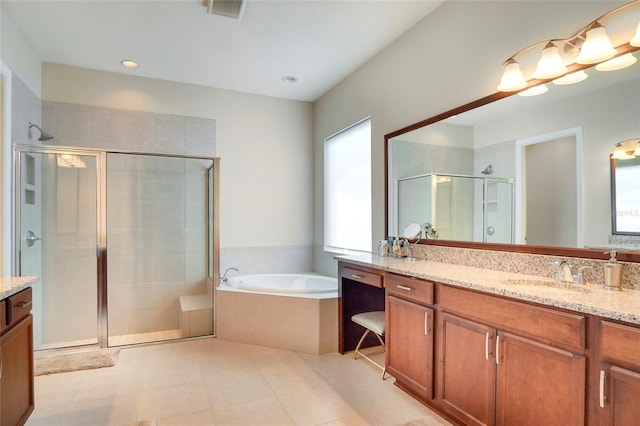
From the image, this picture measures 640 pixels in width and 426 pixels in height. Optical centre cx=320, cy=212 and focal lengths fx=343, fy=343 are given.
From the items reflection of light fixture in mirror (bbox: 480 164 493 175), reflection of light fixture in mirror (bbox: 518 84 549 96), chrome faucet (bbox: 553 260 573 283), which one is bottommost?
chrome faucet (bbox: 553 260 573 283)

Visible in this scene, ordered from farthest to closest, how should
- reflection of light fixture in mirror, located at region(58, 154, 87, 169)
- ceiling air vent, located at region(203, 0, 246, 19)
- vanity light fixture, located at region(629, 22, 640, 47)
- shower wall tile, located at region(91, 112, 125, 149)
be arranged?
shower wall tile, located at region(91, 112, 125, 149)
reflection of light fixture in mirror, located at region(58, 154, 87, 169)
ceiling air vent, located at region(203, 0, 246, 19)
vanity light fixture, located at region(629, 22, 640, 47)

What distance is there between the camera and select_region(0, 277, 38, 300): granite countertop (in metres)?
1.56

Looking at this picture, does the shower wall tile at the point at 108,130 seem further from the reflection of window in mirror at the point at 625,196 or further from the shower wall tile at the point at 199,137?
the reflection of window in mirror at the point at 625,196

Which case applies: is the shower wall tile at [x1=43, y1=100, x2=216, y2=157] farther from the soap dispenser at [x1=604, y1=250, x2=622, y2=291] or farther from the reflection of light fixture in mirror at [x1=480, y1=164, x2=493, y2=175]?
the soap dispenser at [x1=604, y1=250, x2=622, y2=291]

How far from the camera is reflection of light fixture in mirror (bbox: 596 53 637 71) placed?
1.51 m

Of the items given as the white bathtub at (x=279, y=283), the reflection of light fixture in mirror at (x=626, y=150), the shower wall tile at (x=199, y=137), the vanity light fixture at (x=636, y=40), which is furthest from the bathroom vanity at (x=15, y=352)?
the vanity light fixture at (x=636, y=40)

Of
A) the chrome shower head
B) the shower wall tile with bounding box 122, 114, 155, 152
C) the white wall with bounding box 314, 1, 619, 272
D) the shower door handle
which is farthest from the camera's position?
the shower wall tile with bounding box 122, 114, 155, 152

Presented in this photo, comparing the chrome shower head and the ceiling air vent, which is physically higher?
the ceiling air vent

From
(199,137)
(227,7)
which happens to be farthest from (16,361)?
(199,137)

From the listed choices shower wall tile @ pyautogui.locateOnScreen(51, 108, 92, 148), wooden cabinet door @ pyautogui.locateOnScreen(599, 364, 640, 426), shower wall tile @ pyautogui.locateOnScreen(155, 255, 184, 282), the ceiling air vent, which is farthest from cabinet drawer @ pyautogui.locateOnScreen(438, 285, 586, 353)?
shower wall tile @ pyautogui.locateOnScreen(51, 108, 92, 148)

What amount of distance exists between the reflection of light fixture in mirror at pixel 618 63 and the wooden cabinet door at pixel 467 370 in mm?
1321

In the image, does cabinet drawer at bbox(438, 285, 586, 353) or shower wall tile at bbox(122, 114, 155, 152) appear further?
shower wall tile at bbox(122, 114, 155, 152)

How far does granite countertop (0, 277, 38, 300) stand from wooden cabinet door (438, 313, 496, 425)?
2.13 meters

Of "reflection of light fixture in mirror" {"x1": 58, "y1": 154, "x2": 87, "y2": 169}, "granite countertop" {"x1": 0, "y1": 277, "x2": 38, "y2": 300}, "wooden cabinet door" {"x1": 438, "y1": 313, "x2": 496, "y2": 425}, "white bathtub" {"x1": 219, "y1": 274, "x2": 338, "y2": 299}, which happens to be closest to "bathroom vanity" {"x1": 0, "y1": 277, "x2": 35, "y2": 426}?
"granite countertop" {"x1": 0, "y1": 277, "x2": 38, "y2": 300}
